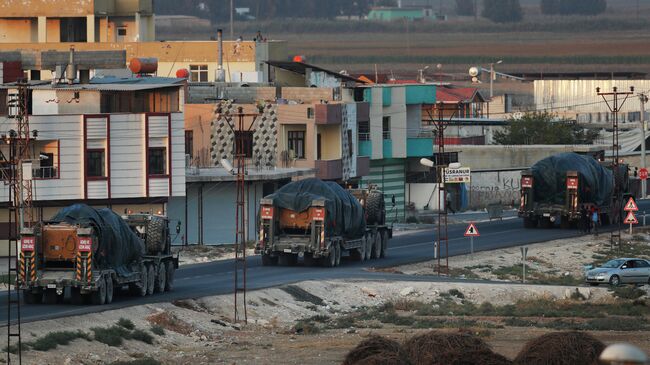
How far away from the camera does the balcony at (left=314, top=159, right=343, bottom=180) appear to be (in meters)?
90.4

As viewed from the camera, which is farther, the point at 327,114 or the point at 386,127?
the point at 386,127

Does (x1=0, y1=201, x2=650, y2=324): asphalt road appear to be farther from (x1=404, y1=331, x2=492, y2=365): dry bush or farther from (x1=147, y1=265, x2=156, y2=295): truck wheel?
(x1=404, y1=331, x2=492, y2=365): dry bush

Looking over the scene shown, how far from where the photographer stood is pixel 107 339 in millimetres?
44562

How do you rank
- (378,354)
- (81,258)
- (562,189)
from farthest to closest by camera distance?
1. (562,189)
2. (81,258)
3. (378,354)

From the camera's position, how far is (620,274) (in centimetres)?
6594

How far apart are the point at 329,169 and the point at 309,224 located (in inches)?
1035

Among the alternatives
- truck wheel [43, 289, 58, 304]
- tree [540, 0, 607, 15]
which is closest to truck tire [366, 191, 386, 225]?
truck wheel [43, 289, 58, 304]

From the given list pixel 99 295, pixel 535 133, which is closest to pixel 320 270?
pixel 99 295

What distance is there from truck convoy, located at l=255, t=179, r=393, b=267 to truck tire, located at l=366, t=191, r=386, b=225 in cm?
272

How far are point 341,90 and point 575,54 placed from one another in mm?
60318

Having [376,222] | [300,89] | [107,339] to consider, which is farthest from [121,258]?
[300,89]

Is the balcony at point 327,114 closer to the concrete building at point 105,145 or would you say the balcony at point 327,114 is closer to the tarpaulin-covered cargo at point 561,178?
the tarpaulin-covered cargo at point 561,178

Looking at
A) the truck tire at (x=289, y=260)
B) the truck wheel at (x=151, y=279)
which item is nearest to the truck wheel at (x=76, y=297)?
the truck wheel at (x=151, y=279)

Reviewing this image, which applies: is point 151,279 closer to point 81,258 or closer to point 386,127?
point 81,258
